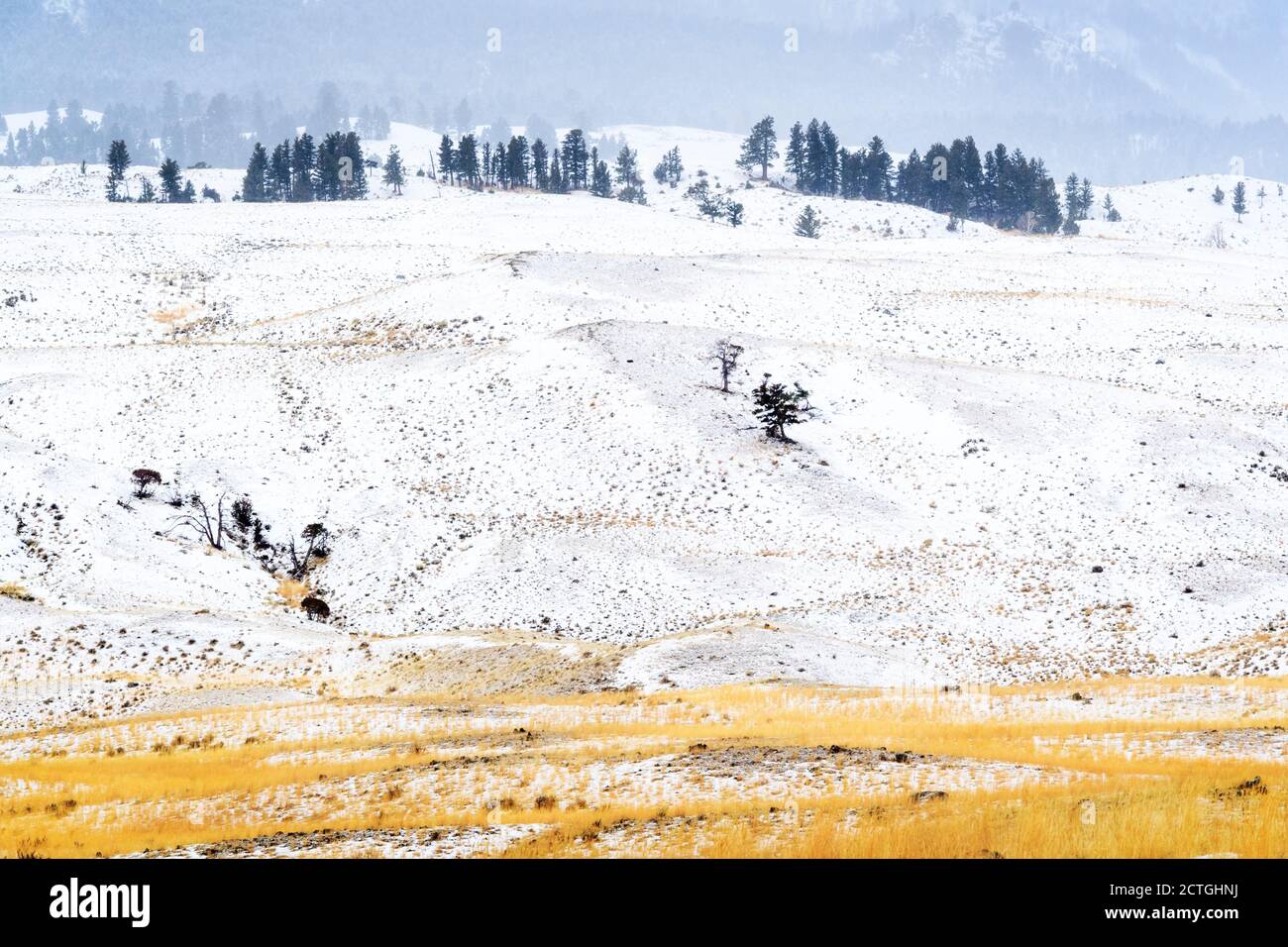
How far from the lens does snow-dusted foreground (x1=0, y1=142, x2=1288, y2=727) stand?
33.4 meters

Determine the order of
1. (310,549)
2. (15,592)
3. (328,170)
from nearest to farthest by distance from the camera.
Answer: (15,592) < (310,549) < (328,170)

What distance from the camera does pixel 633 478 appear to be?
48188mm

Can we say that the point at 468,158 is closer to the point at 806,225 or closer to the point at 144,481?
the point at 806,225

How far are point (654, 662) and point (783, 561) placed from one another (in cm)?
1178

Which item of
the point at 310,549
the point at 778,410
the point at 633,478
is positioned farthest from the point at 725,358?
the point at 310,549

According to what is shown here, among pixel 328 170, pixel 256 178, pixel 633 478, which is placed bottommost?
pixel 633 478

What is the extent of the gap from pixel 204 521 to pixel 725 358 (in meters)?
28.9

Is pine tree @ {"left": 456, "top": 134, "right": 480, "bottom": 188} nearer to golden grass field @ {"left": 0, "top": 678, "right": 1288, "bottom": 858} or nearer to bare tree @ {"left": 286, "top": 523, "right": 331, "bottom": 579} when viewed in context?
bare tree @ {"left": 286, "top": 523, "right": 331, "bottom": 579}

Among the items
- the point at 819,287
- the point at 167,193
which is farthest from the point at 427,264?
the point at 167,193

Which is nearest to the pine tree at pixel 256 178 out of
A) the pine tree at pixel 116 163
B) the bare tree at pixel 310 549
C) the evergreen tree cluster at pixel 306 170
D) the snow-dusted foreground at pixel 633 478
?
the evergreen tree cluster at pixel 306 170

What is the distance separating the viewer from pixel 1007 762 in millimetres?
18109

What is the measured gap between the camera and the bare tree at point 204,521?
1679 inches

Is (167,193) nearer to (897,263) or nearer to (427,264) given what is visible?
(427,264)

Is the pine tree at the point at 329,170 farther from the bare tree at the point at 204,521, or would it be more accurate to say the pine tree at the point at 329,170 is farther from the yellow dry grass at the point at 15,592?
the yellow dry grass at the point at 15,592
